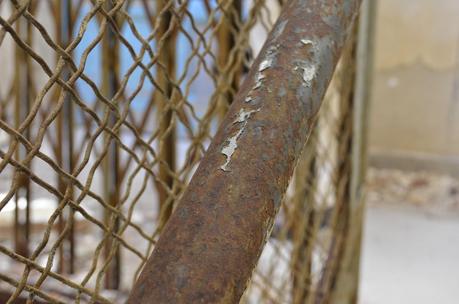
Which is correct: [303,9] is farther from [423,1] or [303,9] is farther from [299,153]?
[423,1]

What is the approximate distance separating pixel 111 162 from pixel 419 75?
2.65 metres

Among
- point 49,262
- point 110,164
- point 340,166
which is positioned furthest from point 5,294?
point 49,262

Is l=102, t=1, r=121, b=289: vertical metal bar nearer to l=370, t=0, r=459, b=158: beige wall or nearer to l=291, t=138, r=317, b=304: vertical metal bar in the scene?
l=291, t=138, r=317, b=304: vertical metal bar

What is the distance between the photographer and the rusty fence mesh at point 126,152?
640mm

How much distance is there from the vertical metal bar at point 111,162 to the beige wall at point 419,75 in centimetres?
232

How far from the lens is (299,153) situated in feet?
1.87

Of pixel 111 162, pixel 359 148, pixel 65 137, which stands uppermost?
pixel 65 137

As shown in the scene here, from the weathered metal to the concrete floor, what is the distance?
2444 mm

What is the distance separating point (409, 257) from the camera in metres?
3.49

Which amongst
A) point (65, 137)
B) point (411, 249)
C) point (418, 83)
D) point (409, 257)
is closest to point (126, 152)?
point (65, 137)

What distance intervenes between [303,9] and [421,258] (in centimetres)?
313

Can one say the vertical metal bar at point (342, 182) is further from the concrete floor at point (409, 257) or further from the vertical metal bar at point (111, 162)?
the concrete floor at point (409, 257)

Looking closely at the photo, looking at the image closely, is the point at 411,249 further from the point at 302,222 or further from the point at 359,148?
the point at 302,222

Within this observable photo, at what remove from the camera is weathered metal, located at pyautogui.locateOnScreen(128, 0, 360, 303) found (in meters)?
0.47
